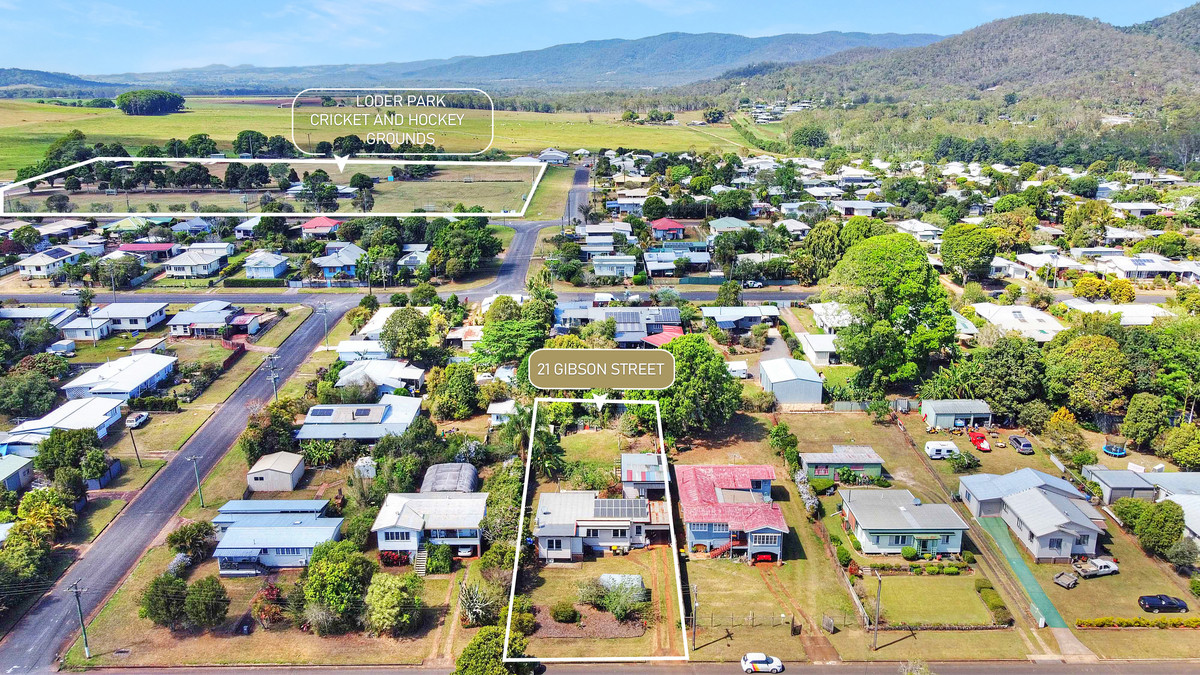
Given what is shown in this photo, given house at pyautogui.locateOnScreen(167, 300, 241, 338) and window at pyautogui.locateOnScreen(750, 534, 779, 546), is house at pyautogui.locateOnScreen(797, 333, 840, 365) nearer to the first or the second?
window at pyautogui.locateOnScreen(750, 534, 779, 546)

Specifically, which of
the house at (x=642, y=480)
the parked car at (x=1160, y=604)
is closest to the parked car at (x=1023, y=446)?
the parked car at (x=1160, y=604)

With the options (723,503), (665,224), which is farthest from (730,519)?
(665,224)

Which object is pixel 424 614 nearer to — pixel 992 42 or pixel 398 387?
pixel 398 387

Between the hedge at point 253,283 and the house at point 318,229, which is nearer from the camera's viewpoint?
the hedge at point 253,283

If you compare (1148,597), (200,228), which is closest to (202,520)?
Answer: (1148,597)

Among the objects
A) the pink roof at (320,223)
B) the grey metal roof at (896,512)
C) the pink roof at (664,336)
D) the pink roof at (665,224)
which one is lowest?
the grey metal roof at (896,512)

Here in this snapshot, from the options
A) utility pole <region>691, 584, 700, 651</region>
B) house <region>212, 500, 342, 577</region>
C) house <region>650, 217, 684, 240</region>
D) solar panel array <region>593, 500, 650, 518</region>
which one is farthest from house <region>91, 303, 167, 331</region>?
house <region>650, 217, 684, 240</region>

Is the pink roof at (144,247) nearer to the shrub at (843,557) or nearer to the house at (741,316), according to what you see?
the house at (741,316)
